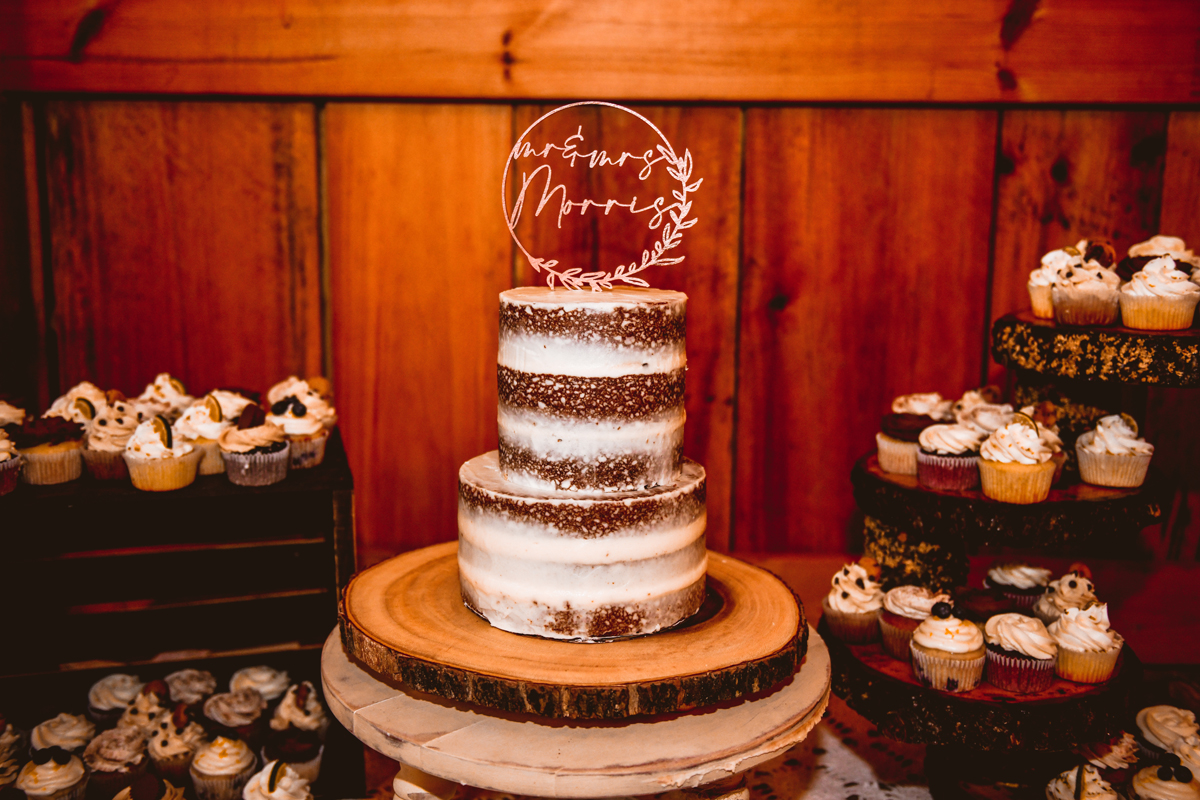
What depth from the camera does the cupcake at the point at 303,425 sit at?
110 inches

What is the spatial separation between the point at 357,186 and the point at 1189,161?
9.58ft

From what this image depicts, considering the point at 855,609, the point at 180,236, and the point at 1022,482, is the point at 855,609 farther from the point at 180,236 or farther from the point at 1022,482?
the point at 180,236

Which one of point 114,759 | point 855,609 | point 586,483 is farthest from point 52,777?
point 855,609

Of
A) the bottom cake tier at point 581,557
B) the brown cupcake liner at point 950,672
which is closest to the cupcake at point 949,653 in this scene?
the brown cupcake liner at point 950,672

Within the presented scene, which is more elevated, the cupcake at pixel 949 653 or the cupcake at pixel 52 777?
the cupcake at pixel 949 653

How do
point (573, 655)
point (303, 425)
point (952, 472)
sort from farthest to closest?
point (303, 425) → point (952, 472) → point (573, 655)

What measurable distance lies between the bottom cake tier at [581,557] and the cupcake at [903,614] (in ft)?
2.56

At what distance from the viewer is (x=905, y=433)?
8.98 feet

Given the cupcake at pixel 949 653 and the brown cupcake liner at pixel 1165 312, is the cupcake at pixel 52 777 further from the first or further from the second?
the brown cupcake liner at pixel 1165 312

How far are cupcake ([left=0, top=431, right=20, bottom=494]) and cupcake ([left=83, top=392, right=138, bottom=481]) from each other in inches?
6.9

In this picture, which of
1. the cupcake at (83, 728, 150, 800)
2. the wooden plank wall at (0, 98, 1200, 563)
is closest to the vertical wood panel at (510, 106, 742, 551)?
the wooden plank wall at (0, 98, 1200, 563)

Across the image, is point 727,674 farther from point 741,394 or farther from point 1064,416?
point 741,394

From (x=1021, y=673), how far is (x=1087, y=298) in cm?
101

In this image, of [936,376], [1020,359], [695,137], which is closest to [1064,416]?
[1020,359]
